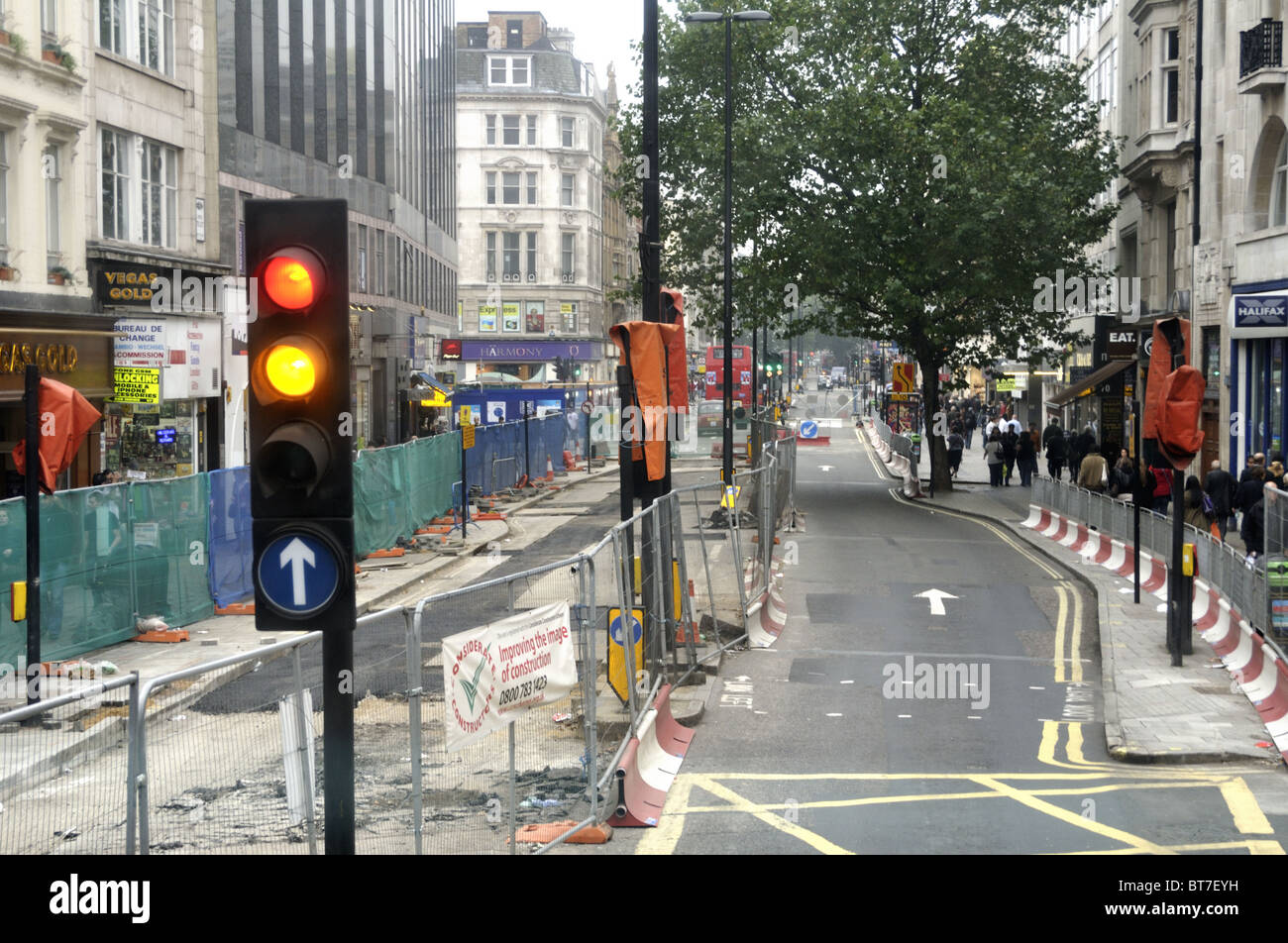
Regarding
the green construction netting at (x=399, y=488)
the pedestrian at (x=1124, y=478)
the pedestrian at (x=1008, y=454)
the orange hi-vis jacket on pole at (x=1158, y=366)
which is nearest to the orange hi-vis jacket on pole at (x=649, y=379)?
the orange hi-vis jacket on pole at (x=1158, y=366)

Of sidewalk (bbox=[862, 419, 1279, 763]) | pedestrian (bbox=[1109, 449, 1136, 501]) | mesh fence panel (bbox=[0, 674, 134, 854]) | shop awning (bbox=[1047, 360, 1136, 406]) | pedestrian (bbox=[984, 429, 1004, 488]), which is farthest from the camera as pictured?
pedestrian (bbox=[984, 429, 1004, 488])

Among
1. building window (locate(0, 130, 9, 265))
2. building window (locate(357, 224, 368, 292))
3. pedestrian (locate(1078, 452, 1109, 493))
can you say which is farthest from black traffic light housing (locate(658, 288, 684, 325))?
building window (locate(357, 224, 368, 292))

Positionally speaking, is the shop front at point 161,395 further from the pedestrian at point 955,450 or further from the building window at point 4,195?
the pedestrian at point 955,450

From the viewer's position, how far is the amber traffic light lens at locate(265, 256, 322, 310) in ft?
19.3

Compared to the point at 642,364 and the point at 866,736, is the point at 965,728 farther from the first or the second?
the point at 642,364

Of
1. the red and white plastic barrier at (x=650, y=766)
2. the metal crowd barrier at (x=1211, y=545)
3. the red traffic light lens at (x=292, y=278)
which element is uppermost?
the red traffic light lens at (x=292, y=278)

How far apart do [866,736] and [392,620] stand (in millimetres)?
6903

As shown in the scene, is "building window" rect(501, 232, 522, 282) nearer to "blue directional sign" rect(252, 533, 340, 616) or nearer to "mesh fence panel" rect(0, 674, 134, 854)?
"mesh fence panel" rect(0, 674, 134, 854)

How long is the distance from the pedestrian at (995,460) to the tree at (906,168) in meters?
2.82

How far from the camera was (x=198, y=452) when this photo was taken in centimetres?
3222

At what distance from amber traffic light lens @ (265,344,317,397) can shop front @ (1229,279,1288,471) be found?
25973mm

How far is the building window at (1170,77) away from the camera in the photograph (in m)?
40.8
